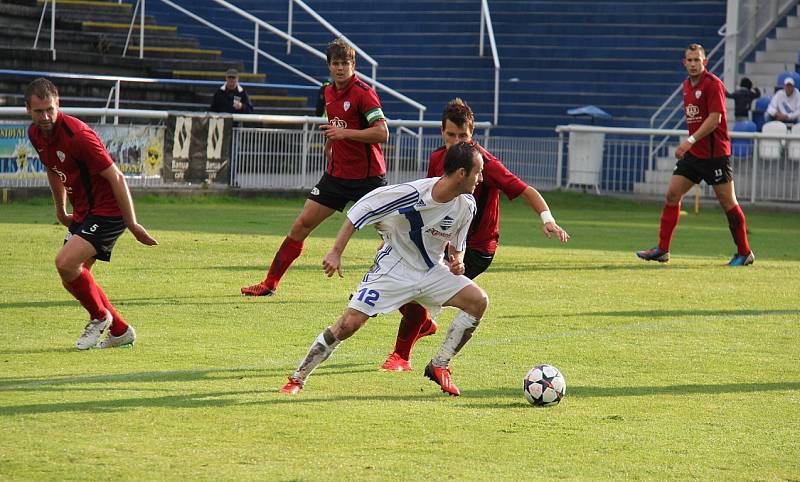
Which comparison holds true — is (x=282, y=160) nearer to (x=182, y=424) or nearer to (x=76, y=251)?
(x=76, y=251)

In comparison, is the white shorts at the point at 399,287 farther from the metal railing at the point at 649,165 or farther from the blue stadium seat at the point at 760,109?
the blue stadium seat at the point at 760,109

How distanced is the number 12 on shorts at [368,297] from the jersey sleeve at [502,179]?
4.17 feet

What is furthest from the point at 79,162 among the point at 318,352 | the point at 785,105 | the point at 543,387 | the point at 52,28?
the point at 785,105

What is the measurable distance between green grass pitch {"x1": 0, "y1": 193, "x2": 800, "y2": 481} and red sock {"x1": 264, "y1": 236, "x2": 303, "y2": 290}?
0.87 ft

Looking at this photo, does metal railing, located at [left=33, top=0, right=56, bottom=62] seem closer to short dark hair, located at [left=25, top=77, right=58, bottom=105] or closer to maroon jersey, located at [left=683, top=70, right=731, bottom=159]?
maroon jersey, located at [left=683, top=70, right=731, bottom=159]

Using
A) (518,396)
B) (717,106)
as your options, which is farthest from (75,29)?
(518,396)

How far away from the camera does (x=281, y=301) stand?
10.7 meters

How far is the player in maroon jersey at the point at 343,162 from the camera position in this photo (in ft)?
34.9

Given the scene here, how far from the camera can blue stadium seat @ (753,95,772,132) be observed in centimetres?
2603

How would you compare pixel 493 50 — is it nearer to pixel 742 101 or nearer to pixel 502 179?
pixel 742 101

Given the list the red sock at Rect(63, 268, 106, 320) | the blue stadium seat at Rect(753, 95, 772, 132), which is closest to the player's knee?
the red sock at Rect(63, 268, 106, 320)

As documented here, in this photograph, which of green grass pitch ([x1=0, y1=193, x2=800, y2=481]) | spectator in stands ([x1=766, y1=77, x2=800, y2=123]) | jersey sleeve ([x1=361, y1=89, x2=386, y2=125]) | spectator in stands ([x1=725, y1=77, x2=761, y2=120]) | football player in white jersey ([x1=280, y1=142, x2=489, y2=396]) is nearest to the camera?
green grass pitch ([x1=0, y1=193, x2=800, y2=481])

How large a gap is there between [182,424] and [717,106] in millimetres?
8882

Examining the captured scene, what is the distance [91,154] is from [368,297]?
7.47 ft
